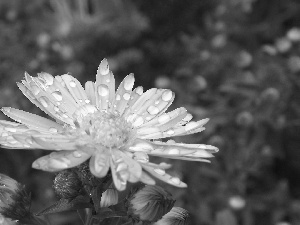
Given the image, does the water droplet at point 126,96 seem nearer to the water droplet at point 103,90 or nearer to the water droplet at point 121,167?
the water droplet at point 103,90

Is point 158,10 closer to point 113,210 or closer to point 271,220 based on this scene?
point 271,220

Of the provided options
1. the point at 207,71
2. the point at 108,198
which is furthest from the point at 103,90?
the point at 207,71

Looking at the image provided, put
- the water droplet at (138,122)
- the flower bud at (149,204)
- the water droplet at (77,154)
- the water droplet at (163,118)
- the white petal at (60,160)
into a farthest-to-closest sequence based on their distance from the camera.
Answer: the water droplet at (138,122)
the water droplet at (163,118)
the flower bud at (149,204)
the water droplet at (77,154)
the white petal at (60,160)

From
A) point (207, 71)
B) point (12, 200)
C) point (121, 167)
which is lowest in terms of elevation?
point (12, 200)

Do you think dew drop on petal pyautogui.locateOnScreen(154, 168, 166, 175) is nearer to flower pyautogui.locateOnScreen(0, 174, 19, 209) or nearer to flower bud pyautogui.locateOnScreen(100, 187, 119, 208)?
flower bud pyautogui.locateOnScreen(100, 187, 119, 208)

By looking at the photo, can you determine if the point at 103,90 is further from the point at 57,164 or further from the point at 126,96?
the point at 57,164

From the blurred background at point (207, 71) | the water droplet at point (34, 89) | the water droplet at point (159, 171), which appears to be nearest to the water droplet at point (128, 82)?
the water droplet at point (34, 89)
